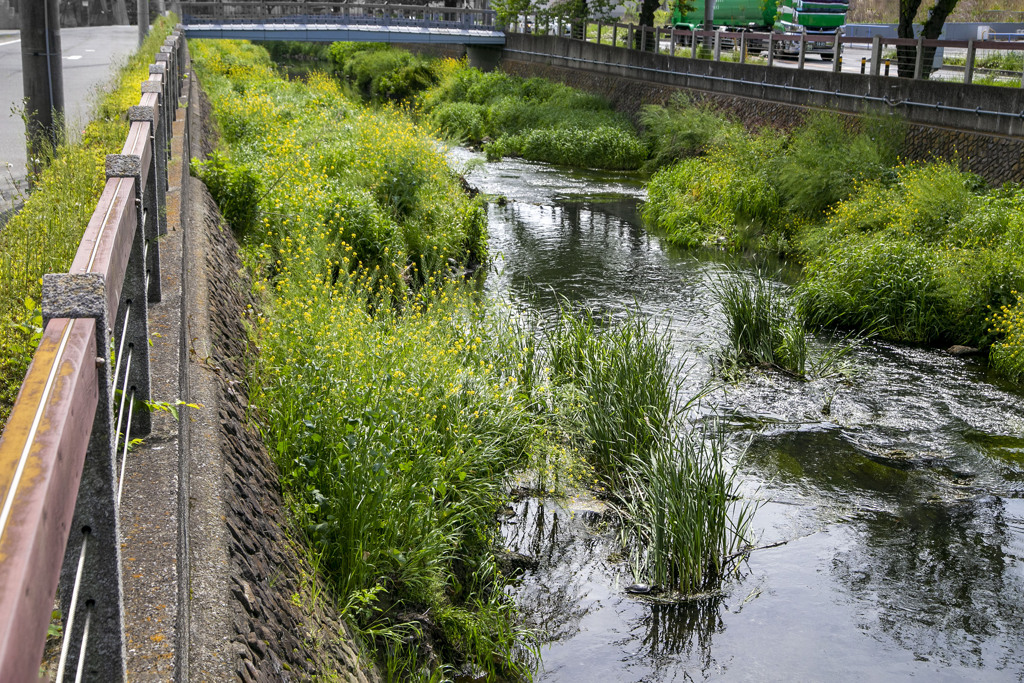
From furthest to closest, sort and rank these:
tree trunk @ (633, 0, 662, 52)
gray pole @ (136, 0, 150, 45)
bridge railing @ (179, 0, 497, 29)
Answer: bridge railing @ (179, 0, 497, 29), tree trunk @ (633, 0, 662, 52), gray pole @ (136, 0, 150, 45)

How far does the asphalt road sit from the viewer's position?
9.90 metres

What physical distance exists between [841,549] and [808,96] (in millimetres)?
15119

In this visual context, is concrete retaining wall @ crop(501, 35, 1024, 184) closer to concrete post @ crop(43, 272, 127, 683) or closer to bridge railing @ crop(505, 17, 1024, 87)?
bridge railing @ crop(505, 17, 1024, 87)

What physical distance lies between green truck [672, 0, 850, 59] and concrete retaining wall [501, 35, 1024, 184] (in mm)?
Result: 3429

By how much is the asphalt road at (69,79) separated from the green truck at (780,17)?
17820 mm

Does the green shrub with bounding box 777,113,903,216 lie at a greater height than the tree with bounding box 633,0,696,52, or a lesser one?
lesser

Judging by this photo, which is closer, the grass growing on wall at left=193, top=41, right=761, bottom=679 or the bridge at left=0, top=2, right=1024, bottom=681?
the bridge at left=0, top=2, right=1024, bottom=681

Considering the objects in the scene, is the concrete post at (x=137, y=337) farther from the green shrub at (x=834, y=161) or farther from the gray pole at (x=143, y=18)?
the gray pole at (x=143, y=18)

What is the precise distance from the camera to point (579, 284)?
14352 millimetres

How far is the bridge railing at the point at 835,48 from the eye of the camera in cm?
1772

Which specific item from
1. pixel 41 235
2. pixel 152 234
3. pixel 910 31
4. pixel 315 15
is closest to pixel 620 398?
pixel 152 234

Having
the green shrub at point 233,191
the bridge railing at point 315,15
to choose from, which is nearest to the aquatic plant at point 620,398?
the green shrub at point 233,191

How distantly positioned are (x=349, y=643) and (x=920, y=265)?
1010 cm

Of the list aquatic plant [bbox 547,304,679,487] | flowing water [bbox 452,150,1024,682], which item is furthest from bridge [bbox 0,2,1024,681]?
aquatic plant [bbox 547,304,679,487]
